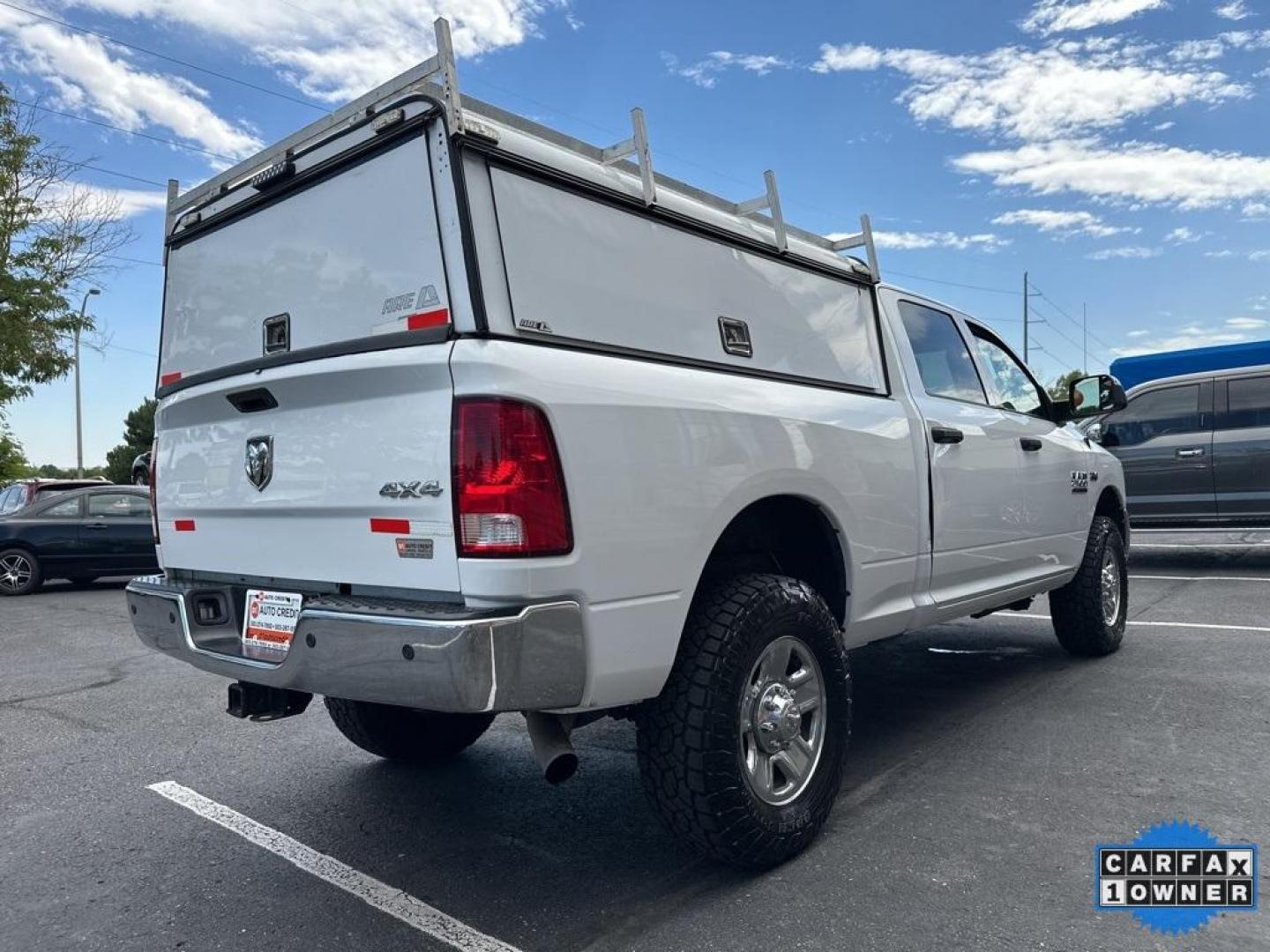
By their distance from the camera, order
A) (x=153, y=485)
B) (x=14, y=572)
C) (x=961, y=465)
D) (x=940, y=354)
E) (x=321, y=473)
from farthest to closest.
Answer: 1. (x=14, y=572)
2. (x=940, y=354)
3. (x=961, y=465)
4. (x=153, y=485)
5. (x=321, y=473)

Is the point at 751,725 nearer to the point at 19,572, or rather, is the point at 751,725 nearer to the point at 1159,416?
the point at 1159,416

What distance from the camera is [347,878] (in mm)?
2980

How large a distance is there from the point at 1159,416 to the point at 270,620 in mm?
10115

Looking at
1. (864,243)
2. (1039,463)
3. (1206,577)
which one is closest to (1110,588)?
(1039,463)

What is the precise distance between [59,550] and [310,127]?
436 inches

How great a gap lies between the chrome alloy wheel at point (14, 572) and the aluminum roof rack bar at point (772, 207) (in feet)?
38.1

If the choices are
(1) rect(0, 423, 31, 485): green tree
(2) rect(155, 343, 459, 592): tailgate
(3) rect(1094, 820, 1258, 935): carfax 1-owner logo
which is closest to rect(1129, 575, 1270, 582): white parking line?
(3) rect(1094, 820, 1258, 935): carfax 1-owner logo

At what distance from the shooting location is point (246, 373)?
3.07 m

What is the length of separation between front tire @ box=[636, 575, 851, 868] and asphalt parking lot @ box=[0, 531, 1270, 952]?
19cm

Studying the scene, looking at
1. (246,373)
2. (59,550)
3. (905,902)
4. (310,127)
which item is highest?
(310,127)

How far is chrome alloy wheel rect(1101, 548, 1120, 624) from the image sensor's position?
220 inches

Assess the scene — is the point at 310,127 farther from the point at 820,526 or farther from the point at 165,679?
the point at 165,679

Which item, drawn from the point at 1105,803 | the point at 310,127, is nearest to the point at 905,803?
the point at 1105,803

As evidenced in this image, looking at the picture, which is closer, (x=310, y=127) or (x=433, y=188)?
(x=433, y=188)
